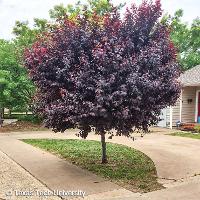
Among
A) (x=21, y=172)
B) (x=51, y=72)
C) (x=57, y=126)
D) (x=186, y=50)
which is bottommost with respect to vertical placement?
(x=21, y=172)

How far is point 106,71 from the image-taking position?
8.60 metres

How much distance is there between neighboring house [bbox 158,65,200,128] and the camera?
21953 mm

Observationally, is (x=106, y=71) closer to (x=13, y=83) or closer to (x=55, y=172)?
(x=55, y=172)

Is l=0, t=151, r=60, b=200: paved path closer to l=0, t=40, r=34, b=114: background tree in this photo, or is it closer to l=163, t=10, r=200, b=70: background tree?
l=0, t=40, r=34, b=114: background tree

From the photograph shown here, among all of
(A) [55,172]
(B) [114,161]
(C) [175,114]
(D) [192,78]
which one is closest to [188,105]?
(C) [175,114]

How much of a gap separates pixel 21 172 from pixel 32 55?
3.19 meters

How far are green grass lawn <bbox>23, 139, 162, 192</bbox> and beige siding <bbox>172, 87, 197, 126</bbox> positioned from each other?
27.2 feet

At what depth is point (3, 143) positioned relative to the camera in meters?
15.4

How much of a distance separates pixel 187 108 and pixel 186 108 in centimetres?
10

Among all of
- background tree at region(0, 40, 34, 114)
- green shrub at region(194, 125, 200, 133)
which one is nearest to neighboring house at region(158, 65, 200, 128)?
green shrub at region(194, 125, 200, 133)

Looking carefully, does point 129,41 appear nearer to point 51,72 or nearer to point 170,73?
point 170,73

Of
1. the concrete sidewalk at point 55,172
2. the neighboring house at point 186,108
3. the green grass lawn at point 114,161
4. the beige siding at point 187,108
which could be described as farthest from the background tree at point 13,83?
the beige siding at point 187,108

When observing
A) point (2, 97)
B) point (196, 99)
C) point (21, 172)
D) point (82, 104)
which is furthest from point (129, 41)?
point (196, 99)

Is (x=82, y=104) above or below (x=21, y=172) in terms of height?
above
